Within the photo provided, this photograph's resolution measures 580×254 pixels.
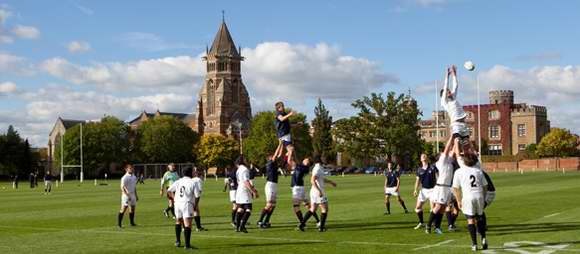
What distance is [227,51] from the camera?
7682 inches

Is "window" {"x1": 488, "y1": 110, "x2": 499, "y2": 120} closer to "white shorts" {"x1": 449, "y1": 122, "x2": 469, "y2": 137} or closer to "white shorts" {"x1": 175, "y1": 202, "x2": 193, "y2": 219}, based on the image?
"white shorts" {"x1": 449, "y1": 122, "x2": 469, "y2": 137}

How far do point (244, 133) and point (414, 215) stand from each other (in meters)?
162

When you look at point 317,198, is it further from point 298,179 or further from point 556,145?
point 556,145

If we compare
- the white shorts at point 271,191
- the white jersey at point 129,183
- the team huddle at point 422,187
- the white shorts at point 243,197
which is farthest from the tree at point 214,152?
the white shorts at point 243,197

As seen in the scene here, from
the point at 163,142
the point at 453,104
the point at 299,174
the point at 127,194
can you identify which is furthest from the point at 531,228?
the point at 163,142

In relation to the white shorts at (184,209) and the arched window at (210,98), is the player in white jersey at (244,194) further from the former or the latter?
the arched window at (210,98)

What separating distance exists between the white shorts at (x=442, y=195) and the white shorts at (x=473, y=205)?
10.9 ft

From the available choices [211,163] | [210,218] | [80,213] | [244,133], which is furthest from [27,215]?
[244,133]

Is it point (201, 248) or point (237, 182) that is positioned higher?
point (237, 182)

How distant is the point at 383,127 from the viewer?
109125 millimetres

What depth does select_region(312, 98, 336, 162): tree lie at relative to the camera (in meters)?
130

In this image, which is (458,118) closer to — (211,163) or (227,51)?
(211,163)

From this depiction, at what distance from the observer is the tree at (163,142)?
460ft

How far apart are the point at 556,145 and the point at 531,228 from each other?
360 ft
